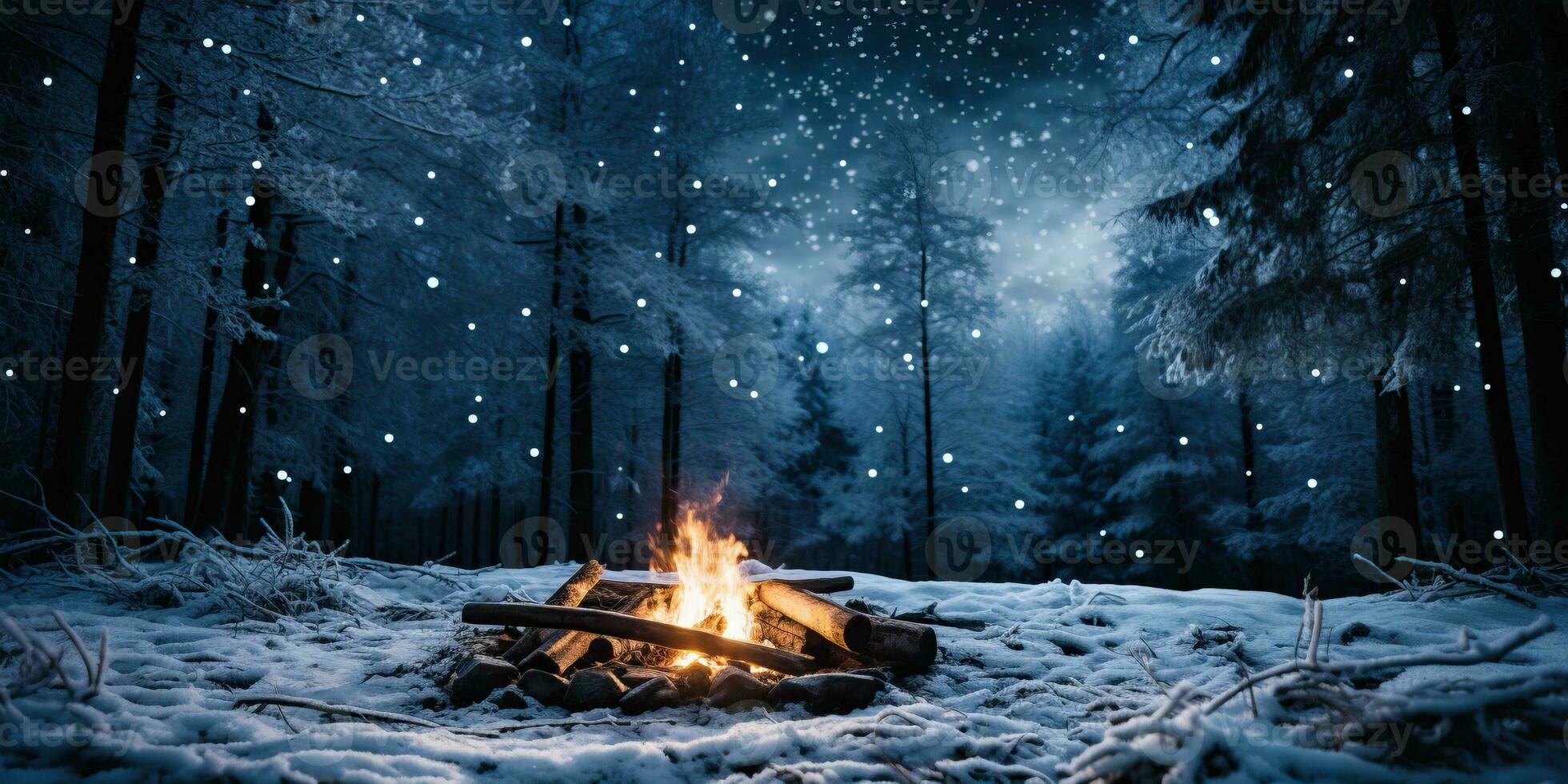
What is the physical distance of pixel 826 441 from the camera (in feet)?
103

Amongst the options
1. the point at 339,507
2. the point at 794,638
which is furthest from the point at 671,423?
the point at 794,638

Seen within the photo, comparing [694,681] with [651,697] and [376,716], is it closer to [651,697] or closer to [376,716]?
[651,697]

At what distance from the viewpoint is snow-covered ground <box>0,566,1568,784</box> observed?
237 cm

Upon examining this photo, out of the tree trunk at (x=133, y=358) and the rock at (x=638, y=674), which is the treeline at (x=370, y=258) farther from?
the rock at (x=638, y=674)

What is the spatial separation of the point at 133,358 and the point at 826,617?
8.02 m

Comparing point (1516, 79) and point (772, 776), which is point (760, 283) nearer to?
point (1516, 79)

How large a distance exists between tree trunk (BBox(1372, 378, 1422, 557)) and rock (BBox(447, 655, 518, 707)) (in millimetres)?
12005

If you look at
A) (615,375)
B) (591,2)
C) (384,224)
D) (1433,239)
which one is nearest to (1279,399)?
(1433,239)

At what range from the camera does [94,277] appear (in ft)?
19.9

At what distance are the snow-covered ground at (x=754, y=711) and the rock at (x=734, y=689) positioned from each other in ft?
0.33

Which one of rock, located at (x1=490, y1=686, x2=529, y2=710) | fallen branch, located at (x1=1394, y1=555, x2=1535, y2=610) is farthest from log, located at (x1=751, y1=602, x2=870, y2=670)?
fallen branch, located at (x1=1394, y1=555, x2=1535, y2=610)

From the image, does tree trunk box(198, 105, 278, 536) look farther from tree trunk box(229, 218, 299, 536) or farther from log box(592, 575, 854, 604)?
log box(592, 575, 854, 604)

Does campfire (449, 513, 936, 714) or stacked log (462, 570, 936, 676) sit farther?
stacked log (462, 570, 936, 676)

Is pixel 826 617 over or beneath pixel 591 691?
over
